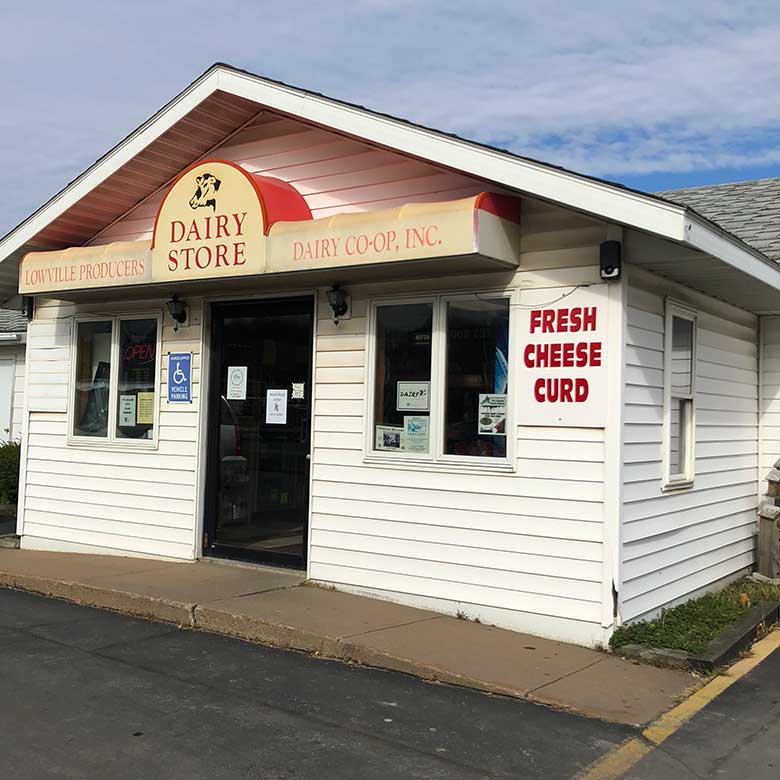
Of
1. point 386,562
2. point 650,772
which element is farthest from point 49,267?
point 650,772

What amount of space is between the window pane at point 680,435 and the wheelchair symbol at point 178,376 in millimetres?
4528

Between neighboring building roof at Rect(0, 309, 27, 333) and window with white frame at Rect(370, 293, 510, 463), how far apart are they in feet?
29.1

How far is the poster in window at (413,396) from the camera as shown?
24.8 ft

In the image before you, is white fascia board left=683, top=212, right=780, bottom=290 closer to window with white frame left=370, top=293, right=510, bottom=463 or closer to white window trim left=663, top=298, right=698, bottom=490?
white window trim left=663, top=298, right=698, bottom=490

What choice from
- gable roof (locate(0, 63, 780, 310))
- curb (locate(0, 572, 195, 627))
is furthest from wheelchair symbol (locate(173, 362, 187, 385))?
curb (locate(0, 572, 195, 627))

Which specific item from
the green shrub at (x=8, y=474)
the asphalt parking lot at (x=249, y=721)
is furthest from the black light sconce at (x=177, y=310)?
the green shrub at (x=8, y=474)

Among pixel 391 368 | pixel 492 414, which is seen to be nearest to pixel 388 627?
pixel 492 414

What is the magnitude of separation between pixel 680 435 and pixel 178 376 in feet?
15.3

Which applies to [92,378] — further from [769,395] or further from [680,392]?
[769,395]

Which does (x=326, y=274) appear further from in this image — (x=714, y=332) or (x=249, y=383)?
(x=714, y=332)

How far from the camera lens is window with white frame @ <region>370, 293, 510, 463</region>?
7.20 m

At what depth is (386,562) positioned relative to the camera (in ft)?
24.9

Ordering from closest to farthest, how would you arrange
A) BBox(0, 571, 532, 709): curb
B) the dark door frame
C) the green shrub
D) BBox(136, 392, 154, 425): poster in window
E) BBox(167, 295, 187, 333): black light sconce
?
1. BBox(0, 571, 532, 709): curb
2. the dark door frame
3. BBox(167, 295, 187, 333): black light sconce
4. BBox(136, 392, 154, 425): poster in window
5. the green shrub

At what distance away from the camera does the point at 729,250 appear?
21.7ft
